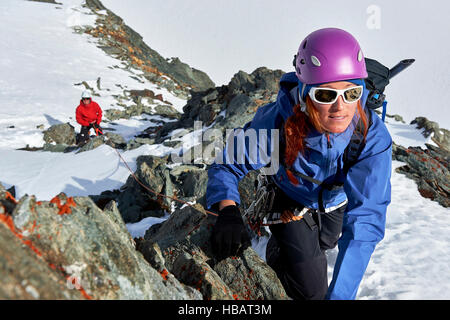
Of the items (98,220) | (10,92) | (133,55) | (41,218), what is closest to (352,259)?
(98,220)

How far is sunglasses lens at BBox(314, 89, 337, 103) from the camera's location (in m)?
2.73

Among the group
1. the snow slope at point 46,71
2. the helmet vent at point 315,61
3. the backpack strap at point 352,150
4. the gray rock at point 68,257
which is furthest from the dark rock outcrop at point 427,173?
the snow slope at point 46,71

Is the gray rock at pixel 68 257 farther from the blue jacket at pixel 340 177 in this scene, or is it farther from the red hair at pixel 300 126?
the red hair at pixel 300 126

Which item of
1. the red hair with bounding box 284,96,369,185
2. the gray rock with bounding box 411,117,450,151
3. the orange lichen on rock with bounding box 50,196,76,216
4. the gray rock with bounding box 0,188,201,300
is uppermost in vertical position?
the red hair with bounding box 284,96,369,185

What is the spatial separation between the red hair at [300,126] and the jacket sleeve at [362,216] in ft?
0.94

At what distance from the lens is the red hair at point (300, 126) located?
2836 mm

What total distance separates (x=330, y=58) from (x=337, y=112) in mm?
522

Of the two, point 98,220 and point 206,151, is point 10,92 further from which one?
point 98,220

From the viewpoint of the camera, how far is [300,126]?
3.00 meters

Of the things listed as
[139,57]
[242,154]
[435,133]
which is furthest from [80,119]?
[139,57]

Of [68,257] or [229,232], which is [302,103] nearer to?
[229,232]

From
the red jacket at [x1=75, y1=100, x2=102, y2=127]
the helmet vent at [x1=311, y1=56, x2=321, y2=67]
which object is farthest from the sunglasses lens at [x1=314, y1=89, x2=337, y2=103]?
the red jacket at [x1=75, y1=100, x2=102, y2=127]

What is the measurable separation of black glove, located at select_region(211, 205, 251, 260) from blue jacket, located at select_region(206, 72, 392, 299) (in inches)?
7.3

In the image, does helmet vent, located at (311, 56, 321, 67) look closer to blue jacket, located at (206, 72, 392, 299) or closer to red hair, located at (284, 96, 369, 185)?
red hair, located at (284, 96, 369, 185)
